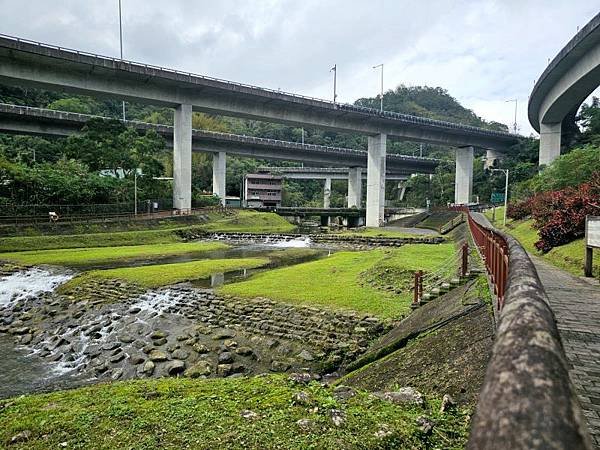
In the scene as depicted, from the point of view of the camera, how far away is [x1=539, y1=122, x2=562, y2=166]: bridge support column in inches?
1692

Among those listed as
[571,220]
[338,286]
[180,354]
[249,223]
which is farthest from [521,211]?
[180,354]

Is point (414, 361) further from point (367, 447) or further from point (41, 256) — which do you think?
point (41, 256)

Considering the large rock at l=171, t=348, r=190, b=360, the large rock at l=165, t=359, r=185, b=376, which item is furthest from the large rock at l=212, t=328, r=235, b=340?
the large rock at l=165, t=359, r=185, b=376

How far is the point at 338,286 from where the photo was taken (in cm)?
1470

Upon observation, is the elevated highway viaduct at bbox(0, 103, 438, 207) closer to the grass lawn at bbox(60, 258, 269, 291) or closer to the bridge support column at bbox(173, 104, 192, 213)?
the bridge support column at bbox(173, 104, 192, 213)

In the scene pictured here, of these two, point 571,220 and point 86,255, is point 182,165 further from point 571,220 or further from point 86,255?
point 571,220

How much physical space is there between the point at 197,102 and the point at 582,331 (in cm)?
3792

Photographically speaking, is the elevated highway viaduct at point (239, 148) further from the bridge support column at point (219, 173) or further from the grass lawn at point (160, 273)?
the grass lawn at point (160, 273)

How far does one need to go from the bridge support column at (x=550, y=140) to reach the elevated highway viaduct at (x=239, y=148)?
29.6m

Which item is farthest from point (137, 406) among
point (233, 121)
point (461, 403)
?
point (233, 121)

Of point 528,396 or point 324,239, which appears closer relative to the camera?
point 528,396

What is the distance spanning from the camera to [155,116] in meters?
83.1

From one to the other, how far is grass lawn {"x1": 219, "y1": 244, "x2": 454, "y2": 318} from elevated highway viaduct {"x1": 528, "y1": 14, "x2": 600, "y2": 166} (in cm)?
1738

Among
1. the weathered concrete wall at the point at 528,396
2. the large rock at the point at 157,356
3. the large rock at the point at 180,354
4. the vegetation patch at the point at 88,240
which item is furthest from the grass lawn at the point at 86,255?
the weathered concrete wall at the point at 528,396
